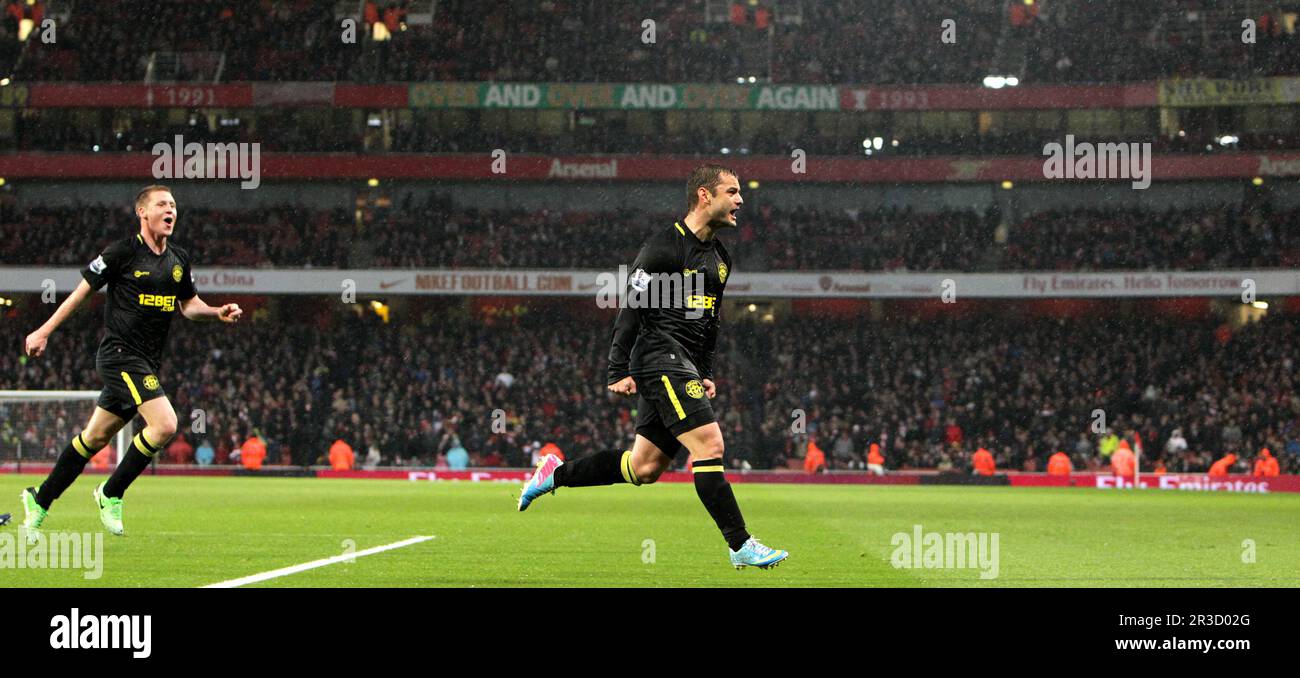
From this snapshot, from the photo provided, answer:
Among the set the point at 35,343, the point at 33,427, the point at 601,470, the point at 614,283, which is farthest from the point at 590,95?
the point at 601,470

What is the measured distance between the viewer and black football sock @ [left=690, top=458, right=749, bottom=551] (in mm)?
8586

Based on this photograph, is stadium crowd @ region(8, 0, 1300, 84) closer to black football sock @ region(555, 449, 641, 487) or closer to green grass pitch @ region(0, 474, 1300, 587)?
green grass pitch @ region(0, 474, 1300, 587)

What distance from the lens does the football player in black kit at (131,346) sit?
11.0m

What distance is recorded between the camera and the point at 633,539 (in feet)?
43.3

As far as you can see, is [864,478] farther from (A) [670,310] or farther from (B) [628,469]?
(A) [670,310]

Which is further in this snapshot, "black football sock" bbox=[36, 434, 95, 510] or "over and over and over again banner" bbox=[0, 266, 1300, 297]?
"over and over and over again banner" bbox=[0, 266, 1300, 297]

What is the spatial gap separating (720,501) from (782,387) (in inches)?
1353

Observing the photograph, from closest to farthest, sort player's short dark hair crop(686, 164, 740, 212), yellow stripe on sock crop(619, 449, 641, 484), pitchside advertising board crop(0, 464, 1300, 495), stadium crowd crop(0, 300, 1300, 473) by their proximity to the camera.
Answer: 1. player's short dark hair crop(686, 164, 740, 212)
2. yellow stripe on sock crop(619, 449, 641, 484)
3. pitchside advertising board crop(0, 464, 1300, 495)
4. stadium crowd crop(0, 300, 1300, 473)

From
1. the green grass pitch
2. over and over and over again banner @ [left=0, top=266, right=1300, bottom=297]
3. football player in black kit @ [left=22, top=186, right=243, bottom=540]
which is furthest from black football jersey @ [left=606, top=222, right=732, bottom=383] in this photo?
over and over and over again banner @ [left=0, top=266, right=1300, bottom=297]

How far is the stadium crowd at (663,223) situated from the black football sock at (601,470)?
3534 cm

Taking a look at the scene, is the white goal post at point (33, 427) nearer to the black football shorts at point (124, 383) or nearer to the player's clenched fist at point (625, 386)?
the black football shorts at point (124, 383)

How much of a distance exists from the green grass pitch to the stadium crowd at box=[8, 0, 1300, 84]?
27210 millimetres

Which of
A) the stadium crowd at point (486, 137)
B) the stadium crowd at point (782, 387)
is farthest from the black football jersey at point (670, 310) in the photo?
the stadium crowd at point (486, 137)

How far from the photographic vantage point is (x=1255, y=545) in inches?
523
